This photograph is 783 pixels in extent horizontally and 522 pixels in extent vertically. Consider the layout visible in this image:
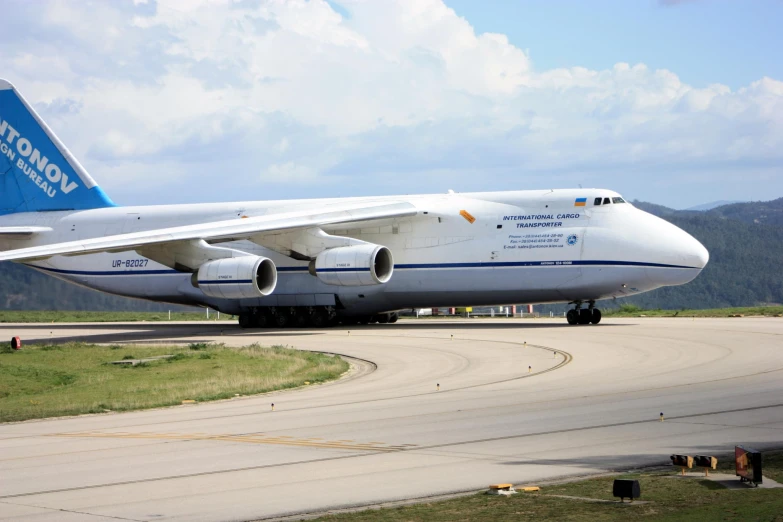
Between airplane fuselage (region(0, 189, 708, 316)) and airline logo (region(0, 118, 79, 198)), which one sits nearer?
airplane fuselage (region(0, 189, 708, 316))

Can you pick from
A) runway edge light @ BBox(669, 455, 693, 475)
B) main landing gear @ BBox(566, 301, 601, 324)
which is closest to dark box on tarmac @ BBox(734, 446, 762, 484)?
runway edge light @ BBox(669, 455, 693, 475)

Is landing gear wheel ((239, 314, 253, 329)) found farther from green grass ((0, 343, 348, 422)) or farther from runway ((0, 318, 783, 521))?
runway ((0, 318, 783, 521))

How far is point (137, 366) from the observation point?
71.5ft

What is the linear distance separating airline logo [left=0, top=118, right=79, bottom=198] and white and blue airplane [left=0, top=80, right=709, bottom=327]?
210 centimetres

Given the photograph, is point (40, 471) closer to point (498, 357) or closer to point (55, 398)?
point (55, 398)

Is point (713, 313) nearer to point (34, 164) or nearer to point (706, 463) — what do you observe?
point (34, 164)

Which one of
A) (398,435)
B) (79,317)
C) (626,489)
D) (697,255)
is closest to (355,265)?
(697,255)

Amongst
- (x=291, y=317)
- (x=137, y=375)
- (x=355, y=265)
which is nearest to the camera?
(x=137, y=375)

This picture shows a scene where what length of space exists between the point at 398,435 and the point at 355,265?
61.9 feet

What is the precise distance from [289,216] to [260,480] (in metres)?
24.0

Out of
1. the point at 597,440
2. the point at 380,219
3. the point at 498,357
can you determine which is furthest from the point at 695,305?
the point at 597,440

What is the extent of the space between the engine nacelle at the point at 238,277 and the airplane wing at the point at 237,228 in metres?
0.82

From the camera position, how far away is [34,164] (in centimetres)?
3906

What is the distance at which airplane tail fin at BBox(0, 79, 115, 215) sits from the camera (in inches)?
1523
